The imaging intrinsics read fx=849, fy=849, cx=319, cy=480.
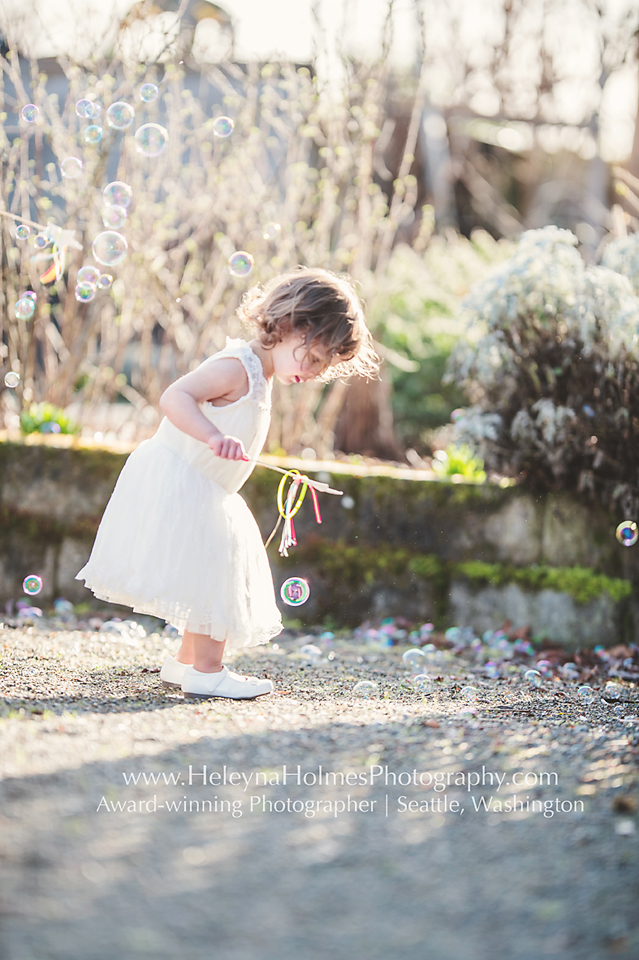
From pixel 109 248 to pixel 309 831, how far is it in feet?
8.77

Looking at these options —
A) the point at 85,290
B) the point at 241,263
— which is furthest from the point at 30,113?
the point at 241,263

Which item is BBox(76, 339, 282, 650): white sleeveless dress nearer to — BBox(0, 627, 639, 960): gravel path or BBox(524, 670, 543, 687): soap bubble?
BBox(0, 627, 639, 960): gravel path

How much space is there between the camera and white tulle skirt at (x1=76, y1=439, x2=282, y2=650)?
8.23 feet

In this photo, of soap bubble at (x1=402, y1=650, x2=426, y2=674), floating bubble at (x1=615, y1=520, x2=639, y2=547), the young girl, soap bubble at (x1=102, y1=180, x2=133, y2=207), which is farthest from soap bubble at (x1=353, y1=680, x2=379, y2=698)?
soap bubble at (x1=102, y1=180, x2=133, y2=207)

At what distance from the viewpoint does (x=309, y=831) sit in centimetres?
158

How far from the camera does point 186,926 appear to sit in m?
1.27

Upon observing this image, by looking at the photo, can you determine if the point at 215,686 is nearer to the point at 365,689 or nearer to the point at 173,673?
the point at 173,673

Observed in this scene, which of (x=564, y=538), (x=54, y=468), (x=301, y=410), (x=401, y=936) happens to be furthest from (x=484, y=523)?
(x=401, y=936)

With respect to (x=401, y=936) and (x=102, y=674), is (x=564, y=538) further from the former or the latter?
(x=401, y=936)

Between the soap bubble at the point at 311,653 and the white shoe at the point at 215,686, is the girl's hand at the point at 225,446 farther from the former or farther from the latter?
the soap bubble at the point at 311,653

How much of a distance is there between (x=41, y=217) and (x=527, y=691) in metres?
3.57

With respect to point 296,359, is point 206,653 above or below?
below

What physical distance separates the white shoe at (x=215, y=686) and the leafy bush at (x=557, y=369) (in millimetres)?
1829

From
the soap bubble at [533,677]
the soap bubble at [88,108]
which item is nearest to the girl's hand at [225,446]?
the soap bubble at [533,677]
